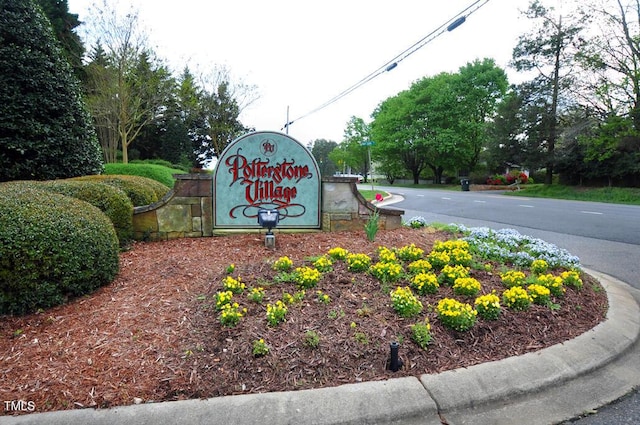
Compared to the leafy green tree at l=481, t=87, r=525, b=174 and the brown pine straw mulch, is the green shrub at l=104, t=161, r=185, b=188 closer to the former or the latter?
the brown pine straw mulch

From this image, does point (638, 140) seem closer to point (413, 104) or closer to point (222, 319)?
point (413, 104)

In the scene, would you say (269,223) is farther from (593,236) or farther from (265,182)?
(593,236)

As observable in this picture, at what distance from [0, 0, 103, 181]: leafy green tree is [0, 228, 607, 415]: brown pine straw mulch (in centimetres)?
354

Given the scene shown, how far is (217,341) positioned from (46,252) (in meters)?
1.54

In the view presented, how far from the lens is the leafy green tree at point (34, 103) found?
209 inches

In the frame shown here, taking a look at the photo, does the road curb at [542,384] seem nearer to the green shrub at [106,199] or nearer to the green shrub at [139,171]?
the green shrub at [106,199]

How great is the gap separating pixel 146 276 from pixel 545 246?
14.4 feet

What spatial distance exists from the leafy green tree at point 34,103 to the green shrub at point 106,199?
1372 mm

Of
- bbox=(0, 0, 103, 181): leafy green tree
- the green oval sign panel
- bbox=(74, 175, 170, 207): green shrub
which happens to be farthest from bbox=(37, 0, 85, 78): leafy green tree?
the green oval sign panel

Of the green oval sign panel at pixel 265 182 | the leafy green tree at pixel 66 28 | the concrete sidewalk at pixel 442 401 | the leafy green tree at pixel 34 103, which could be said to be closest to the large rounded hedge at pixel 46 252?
the concrete sidewalk at pixel 442 401

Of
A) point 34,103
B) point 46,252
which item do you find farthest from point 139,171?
point 46,252

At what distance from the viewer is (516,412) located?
2010mm

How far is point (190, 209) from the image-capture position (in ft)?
16.7

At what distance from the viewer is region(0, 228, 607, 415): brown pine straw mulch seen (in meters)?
2.07
